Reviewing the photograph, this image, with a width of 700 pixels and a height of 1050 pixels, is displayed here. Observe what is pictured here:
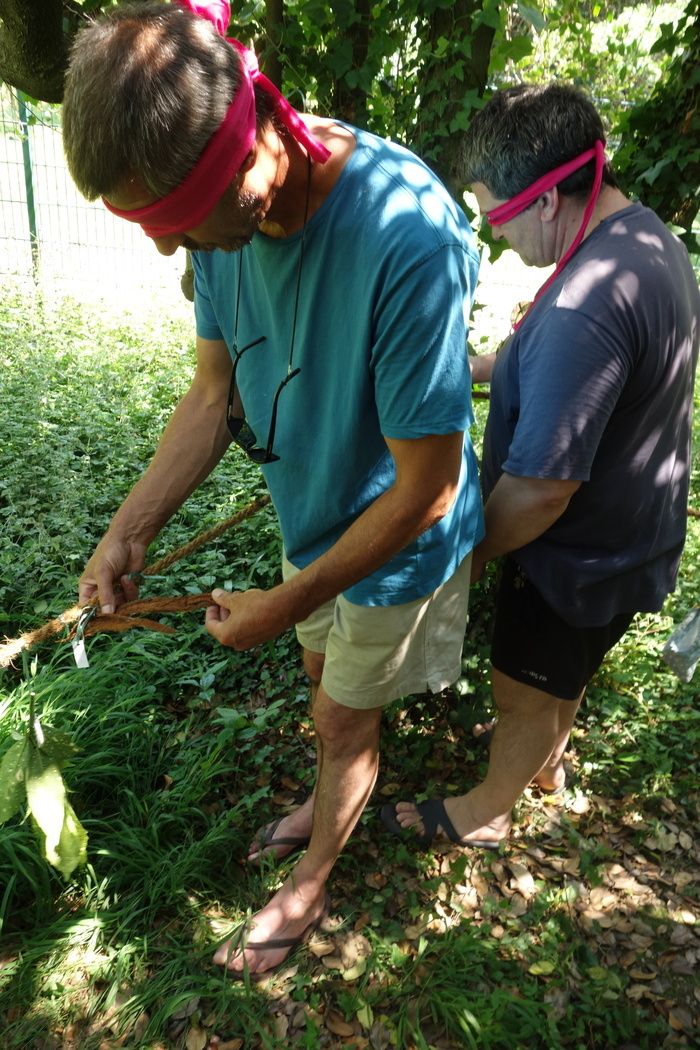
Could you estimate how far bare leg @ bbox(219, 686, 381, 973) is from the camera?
2.00 meters

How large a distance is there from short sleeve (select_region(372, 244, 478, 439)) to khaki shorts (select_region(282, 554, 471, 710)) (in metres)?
0.58

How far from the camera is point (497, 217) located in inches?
75.0

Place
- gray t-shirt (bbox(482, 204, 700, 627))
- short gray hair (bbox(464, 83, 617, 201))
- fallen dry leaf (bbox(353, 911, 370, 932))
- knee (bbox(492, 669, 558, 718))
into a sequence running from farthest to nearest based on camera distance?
fallen dry leaf (bbox(353, 911, 370, 932)), knee (bbox(492, 669, 558, 718)), short gray hair (bbox(464, 83, 617, 201)), gray t-shirt (bbox(482, 204, 700, 627))

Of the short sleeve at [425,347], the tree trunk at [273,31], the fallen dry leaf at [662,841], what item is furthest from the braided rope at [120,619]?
the tree trunk at [273,31]

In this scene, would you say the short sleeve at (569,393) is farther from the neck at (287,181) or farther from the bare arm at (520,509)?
the neck at (287,181)

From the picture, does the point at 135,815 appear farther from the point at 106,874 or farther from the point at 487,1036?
the point at 487,1036

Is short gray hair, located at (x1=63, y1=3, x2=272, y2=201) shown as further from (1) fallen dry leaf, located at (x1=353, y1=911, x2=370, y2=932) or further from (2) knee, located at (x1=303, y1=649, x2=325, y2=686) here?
(1) fallen dry leaf, located at (x1=353, y1=911, x2=370, y2=932)

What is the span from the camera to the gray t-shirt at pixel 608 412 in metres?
1.68

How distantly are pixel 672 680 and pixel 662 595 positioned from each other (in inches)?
51.8

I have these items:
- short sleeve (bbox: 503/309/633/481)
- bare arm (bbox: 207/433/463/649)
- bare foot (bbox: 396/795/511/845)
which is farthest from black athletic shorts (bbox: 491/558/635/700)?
bare arm (bbox: 207/433/463/649)

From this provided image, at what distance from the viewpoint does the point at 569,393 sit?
1.67 metres

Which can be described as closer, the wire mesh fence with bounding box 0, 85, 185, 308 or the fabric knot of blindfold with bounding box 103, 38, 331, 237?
the fabric knot of blindfold with bounding box 103, 38, 331, 237

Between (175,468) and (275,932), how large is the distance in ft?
4.42

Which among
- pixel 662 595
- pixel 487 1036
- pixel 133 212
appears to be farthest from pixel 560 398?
pixel 487 1036
